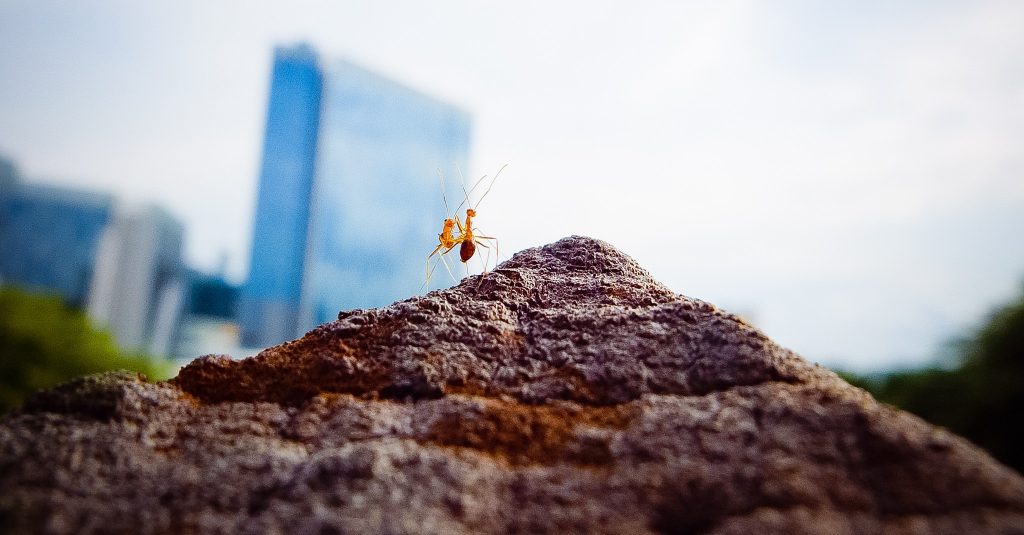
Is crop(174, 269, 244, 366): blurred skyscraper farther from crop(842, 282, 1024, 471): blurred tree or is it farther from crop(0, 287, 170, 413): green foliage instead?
crop(842, 282, 1024, 471): blurred tree

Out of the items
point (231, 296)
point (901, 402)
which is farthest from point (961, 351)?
point (231, 296)

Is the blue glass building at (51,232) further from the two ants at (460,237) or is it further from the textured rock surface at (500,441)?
the textured rock surface at (500,441)

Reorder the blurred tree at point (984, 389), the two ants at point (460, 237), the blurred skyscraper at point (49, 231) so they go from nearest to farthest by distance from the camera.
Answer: the two ants at point (460, 237) < the blurred tree at point (984, 389) < the blurred skyscraper at point (49, 231)

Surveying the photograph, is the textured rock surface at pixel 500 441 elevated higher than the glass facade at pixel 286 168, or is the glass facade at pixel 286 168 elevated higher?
the glass facade at pixel 286 168

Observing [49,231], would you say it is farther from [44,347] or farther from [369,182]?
[369,182]

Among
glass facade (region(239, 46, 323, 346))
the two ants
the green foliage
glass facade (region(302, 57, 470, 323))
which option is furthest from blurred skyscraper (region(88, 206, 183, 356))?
the two ants

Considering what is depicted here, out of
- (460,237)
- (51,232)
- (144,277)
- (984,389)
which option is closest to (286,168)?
(144,277)

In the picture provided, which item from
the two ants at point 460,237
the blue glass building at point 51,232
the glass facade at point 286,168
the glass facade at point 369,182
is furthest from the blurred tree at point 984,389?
the blue glass building at point 51,232
